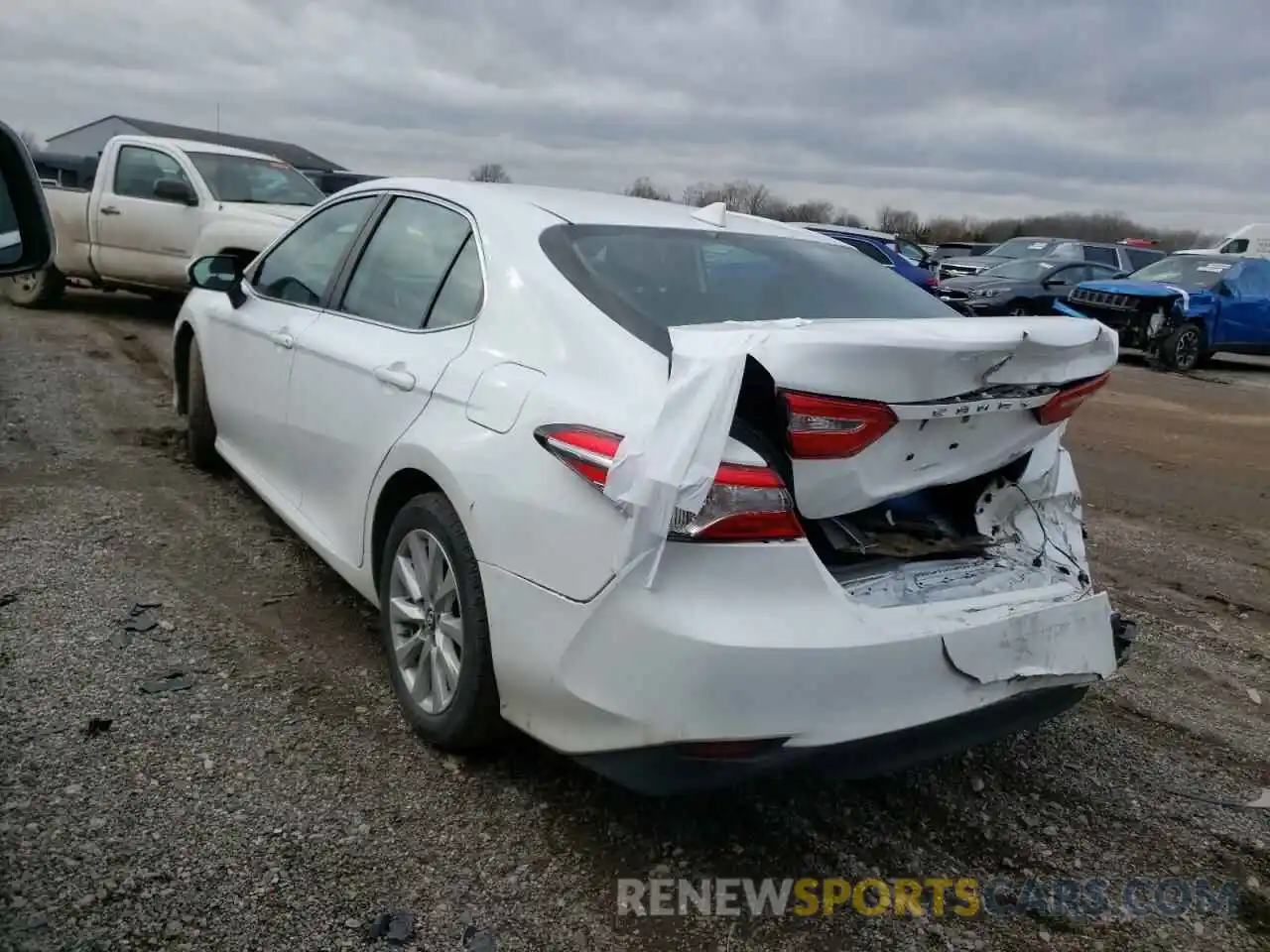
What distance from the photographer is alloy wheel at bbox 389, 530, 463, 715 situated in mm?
2891

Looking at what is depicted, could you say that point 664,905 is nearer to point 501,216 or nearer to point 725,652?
point 725,652

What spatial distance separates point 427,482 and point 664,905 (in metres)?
1.31

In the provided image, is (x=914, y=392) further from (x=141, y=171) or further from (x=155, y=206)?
(x=141, y=171)

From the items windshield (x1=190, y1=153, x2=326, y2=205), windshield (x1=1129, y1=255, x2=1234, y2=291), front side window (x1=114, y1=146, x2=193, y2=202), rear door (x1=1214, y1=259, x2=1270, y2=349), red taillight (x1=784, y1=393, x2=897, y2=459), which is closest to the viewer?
red taillight (x1=784, y1=393, x2=897, y2=459)

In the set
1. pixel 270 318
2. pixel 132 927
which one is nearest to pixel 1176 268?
pixel 270 318

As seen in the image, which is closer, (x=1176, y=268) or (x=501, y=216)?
(x=501, y=216)

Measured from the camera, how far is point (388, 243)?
3.71m

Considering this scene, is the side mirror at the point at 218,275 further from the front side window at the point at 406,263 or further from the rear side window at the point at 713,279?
the rear side window at the point at 713,279

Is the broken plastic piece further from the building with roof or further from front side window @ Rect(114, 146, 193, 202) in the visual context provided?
the building with roof

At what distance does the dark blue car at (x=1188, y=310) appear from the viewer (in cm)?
1405

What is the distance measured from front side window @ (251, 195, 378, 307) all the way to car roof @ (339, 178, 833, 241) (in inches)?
5.0

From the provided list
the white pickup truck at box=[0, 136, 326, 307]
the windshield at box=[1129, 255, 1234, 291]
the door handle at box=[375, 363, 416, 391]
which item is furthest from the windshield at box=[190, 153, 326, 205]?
the windshield at box=[1129, 255, 1234, 291]

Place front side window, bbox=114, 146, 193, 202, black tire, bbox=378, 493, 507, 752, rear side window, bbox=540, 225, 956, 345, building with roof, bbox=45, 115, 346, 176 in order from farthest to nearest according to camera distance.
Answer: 1. building with roof, bbox=45, 115, 346, 176
2. front side window, bbox=114, 146, 193, 202
3. rear side window, bbox=540, 225, 956, 345
4. black tire, bbox=378, 493, 507, 752

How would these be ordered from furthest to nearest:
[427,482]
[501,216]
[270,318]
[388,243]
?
1. [270,318]
2. [388,243]
3. [501,216]
4. [427,482]
